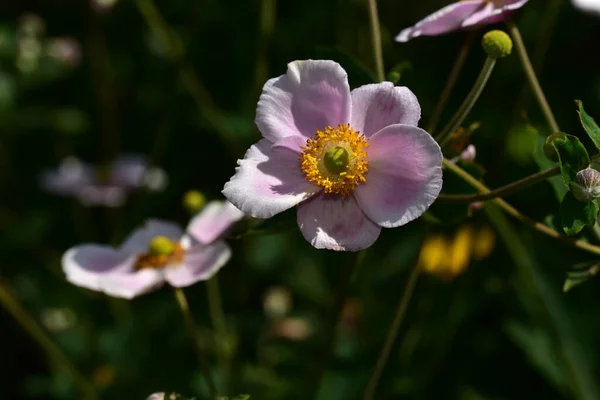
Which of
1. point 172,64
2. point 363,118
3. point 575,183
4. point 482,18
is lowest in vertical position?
point 575,183

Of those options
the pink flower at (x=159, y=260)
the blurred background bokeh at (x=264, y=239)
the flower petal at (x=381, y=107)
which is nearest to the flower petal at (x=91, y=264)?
the pink flower at (x=159, y=260)

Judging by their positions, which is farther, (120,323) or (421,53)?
(421,53)

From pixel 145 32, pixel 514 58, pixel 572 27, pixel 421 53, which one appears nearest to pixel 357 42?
pixel 421 53

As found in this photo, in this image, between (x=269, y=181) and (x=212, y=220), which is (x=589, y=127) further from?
(x=212, y=220)

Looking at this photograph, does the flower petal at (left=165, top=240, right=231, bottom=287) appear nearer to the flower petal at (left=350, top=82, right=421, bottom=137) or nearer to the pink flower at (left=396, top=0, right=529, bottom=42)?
the flower petal at (left=350, top=82, right=421, bottom=137)

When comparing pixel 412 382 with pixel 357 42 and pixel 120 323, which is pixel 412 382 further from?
pixel 357 42

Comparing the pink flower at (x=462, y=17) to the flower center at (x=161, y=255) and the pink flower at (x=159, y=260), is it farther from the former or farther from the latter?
the flower center at (x=161, y=255)

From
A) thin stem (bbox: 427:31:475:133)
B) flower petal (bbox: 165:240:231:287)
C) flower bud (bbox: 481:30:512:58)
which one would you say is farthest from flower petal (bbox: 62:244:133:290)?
flower bud (bbox: 481:30:512:58)

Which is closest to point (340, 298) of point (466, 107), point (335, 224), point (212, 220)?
point (335, 224)
